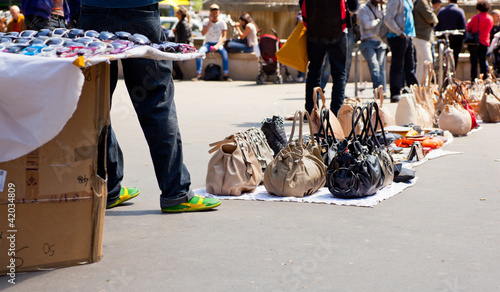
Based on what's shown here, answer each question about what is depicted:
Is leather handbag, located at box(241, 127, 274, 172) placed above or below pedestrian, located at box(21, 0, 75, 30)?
below

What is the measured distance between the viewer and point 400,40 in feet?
39.7

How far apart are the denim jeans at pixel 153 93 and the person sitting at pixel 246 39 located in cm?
1278

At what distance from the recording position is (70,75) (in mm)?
3369

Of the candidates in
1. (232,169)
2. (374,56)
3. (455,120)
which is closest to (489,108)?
(455,120)

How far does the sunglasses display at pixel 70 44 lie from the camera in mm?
3580

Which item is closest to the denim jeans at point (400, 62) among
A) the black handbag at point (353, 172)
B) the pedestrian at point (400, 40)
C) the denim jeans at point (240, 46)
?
the pedestrian at point (400, 40)

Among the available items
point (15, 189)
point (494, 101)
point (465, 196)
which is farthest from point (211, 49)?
point (15, 189)

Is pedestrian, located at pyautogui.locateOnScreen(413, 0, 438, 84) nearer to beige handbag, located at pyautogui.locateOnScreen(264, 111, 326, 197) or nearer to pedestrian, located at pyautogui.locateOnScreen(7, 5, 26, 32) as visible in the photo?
beige handbag, located at pyautogui.locateOnScreen(264, 111, 326, 197)

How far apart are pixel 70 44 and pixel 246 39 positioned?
1429cm

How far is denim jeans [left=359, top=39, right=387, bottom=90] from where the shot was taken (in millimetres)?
12570

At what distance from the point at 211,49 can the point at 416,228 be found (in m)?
13.5

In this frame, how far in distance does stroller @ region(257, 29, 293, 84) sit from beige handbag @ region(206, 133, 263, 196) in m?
11.4

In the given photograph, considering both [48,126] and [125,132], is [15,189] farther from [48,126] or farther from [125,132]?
[125,132]

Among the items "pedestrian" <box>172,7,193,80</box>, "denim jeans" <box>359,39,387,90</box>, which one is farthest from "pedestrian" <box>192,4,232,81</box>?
"denim jeans" <box>359,39,387,90</box>
